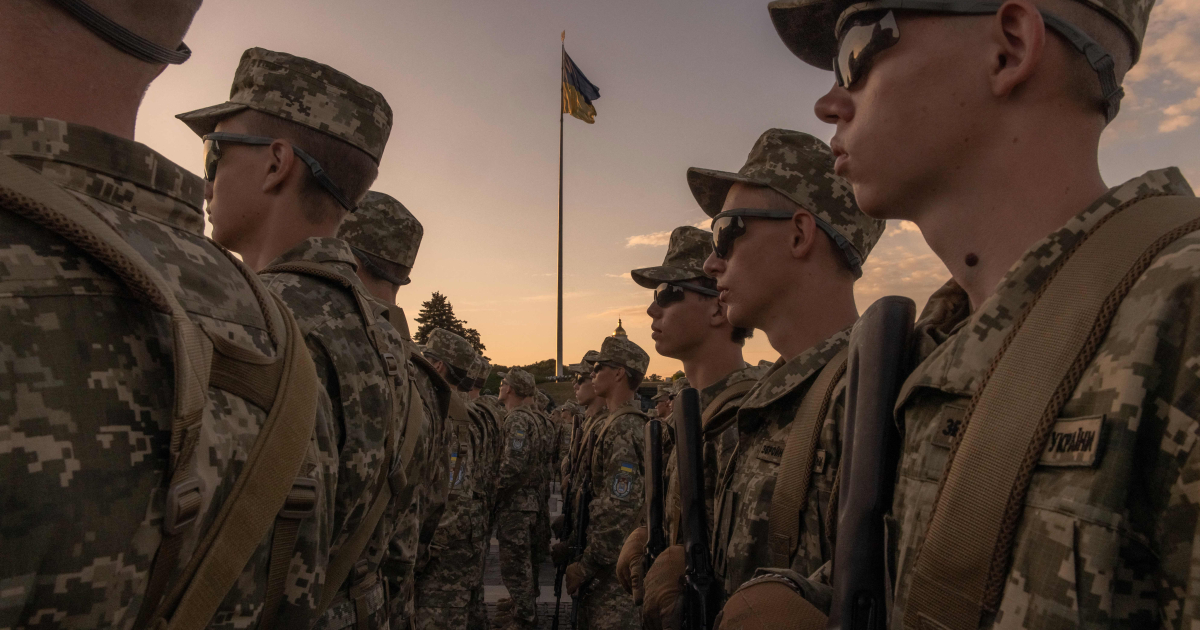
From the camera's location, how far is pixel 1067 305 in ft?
3.72

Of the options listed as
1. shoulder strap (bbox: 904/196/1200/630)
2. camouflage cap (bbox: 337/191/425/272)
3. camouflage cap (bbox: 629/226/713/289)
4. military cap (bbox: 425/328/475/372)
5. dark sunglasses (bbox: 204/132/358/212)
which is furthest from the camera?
military cap (bbox: 425/328/475/372)

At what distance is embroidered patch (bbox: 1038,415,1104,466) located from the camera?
0.99 metres

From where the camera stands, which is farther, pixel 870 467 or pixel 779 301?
pixel 779 301

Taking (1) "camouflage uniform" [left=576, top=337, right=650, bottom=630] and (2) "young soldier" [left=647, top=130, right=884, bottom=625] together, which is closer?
(2) "young soldier" [left=647, top=130, right=884, bottom=625]

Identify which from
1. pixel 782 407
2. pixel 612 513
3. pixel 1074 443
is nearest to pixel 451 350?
pixel 612 513

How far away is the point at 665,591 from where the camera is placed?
3.21 m

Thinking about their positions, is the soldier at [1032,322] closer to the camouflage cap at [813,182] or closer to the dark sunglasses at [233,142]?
the camouflage cap at [813,182]

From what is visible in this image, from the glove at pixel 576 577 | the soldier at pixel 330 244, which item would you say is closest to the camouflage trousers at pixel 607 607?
the glove at pixel 576 577

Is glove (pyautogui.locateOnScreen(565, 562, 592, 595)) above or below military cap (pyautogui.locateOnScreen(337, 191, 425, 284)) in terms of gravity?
below

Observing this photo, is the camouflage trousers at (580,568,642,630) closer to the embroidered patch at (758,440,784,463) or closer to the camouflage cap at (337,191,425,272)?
the camouflage cap at (337,191,425,272)

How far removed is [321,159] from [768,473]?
7.39ft

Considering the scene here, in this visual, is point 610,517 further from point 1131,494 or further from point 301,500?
point 1131,494

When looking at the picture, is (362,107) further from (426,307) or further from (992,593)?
(426,307)

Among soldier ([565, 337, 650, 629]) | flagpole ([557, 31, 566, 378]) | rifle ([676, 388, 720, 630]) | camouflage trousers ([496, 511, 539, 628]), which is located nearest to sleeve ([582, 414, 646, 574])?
soldier ([565, 337, 650, 629])
